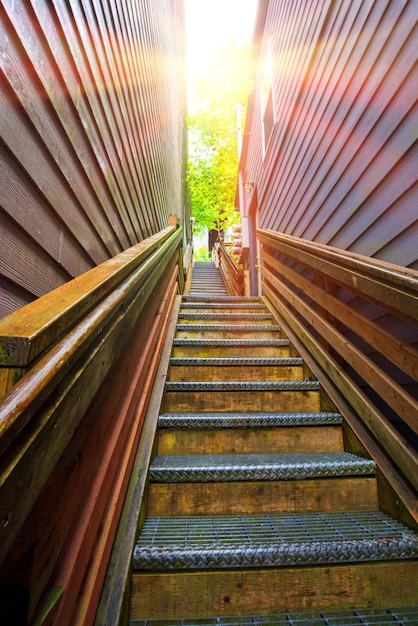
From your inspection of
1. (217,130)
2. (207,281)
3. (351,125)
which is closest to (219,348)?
(351,125)

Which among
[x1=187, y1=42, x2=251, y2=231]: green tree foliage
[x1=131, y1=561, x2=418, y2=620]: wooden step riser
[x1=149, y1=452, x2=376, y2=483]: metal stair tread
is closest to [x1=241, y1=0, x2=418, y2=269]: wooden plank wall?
[x1=149, y1=452, x2=376, y2=483]: metal stair tread

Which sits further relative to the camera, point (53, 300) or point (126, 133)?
point (126, 133)

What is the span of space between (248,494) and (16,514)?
1071 millimetres

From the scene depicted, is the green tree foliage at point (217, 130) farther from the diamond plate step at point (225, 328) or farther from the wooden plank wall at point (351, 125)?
the diamond plate step at point (225, 328)

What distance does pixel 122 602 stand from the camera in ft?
3.30

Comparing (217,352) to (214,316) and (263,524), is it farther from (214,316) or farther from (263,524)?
(263,524)

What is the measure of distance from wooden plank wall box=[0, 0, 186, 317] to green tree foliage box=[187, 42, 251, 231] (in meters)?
12.1

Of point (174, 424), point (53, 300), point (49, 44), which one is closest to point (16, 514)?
point (53, 300)

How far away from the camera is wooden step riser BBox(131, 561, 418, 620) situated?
3.60ft

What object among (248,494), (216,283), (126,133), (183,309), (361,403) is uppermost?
(216,283)

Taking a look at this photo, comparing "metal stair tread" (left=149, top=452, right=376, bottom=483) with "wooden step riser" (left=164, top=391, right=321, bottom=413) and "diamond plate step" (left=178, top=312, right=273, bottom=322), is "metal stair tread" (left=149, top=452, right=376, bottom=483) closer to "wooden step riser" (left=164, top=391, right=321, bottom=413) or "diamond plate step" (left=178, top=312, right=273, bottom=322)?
"wooden step riser" (left=164, top=391, right=321, bottom=413)

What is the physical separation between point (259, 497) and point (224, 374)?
993 mm

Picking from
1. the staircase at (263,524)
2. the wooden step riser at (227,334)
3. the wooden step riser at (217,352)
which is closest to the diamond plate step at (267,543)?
the staircase at (263,524)

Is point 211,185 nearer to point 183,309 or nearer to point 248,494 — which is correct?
point 183,309
